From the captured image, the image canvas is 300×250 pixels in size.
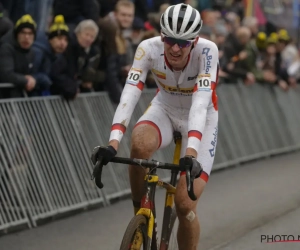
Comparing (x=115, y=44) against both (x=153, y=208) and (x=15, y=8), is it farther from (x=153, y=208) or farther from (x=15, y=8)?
(x=153, y=208)

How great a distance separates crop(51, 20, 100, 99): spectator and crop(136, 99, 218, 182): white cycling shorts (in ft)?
10.0

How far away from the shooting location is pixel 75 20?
1145cm

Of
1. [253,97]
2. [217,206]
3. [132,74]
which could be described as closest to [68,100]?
[217,206]

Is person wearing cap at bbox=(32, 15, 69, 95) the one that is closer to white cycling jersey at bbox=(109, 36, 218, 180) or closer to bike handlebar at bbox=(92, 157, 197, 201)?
white cycling jersey at bbox=(109, 36, 218, 180)

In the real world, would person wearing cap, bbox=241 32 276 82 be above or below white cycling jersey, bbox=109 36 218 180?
below

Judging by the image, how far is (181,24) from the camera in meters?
6.48

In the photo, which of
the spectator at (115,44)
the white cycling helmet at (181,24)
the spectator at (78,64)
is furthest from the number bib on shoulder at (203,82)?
the spectator at (115,44)

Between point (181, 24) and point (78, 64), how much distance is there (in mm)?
4328

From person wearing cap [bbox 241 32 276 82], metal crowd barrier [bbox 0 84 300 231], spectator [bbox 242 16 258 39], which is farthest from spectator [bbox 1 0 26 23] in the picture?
spectator [bbox 242 16 258 39]

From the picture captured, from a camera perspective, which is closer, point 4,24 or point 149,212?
point 149,212

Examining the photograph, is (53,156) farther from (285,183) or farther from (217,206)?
(285,183)

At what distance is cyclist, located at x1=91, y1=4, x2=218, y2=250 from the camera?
6.50 meters

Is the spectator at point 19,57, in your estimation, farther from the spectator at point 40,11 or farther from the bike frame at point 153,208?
the bike frame at point 153,208

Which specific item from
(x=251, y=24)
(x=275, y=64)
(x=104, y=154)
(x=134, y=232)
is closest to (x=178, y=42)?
(x=104, y=154)
